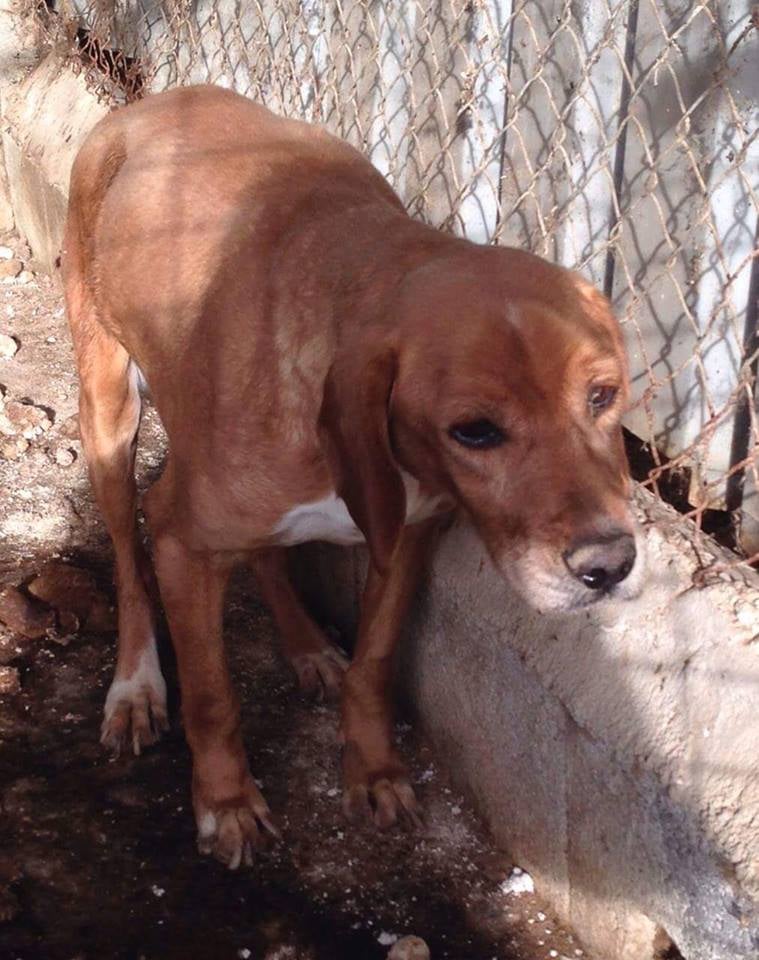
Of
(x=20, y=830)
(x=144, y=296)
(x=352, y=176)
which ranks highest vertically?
(x=352, y=176)

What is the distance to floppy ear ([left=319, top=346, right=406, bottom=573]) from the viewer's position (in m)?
2.56

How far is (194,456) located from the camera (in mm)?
3039

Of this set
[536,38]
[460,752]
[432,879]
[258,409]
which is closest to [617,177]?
[536,38]

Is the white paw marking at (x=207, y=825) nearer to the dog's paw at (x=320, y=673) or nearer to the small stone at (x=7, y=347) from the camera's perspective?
the dog's paw at (x=320, y=673)

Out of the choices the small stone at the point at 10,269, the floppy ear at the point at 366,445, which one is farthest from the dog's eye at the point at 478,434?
the small stone at the point at 10,269

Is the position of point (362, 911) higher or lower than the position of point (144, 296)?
lower

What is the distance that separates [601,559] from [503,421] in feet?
1.03

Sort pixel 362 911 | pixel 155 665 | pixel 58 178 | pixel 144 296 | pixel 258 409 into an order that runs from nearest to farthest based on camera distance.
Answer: pixel 258 409 < pixel 362 911 < pixel 144 296 < pixel 155 665 < pixel 58 178

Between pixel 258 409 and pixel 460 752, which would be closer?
pixel 258 409

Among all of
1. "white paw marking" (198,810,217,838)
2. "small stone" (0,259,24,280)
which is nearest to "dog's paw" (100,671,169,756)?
"white paw marking" (198,810,217,838)

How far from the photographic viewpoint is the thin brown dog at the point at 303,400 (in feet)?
8.10

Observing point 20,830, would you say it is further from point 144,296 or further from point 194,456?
point 144,296

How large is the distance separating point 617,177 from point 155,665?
1.89 metres

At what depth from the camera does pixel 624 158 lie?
3.23m
